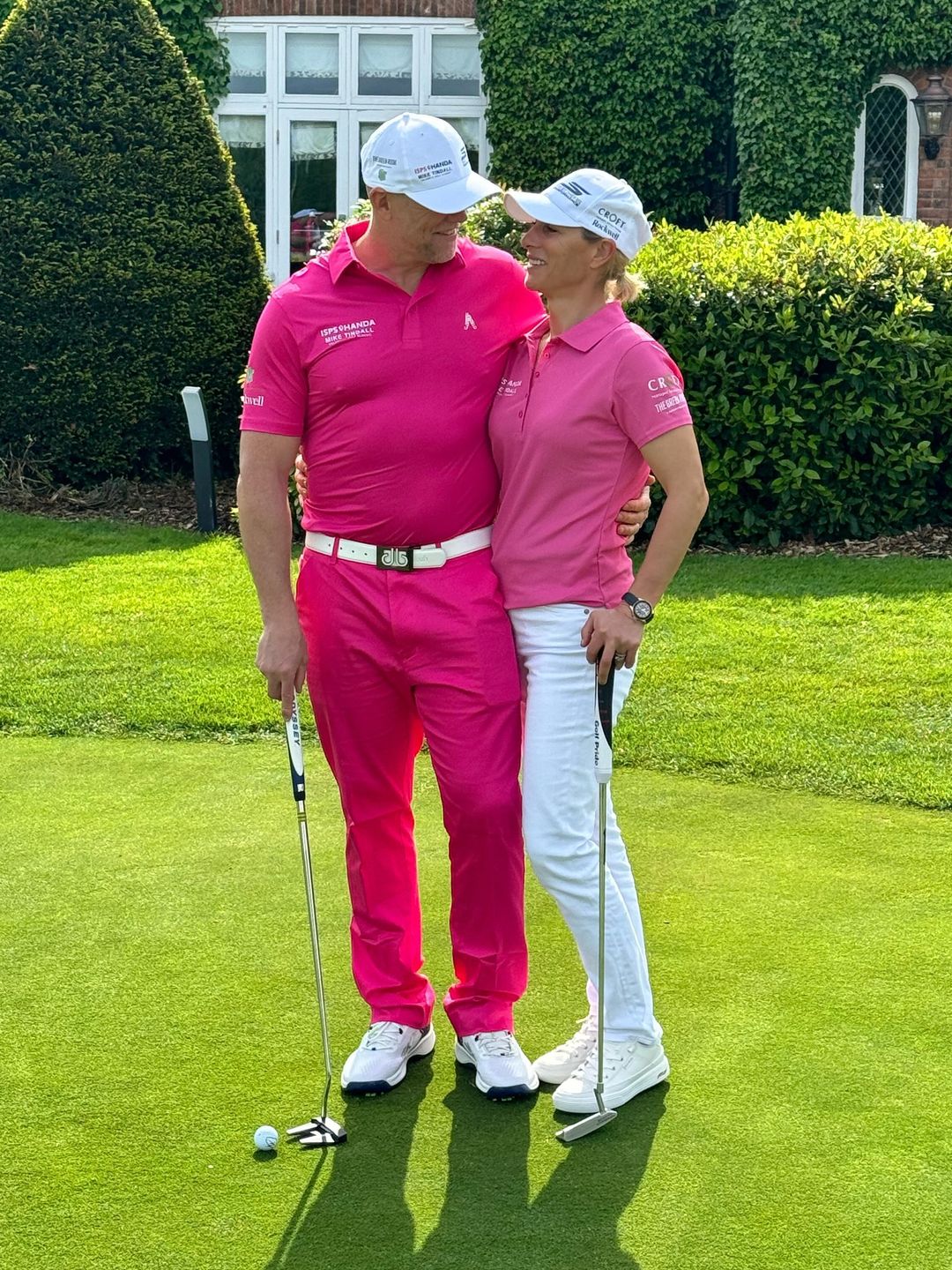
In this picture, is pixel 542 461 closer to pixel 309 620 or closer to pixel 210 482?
pixel 309 620

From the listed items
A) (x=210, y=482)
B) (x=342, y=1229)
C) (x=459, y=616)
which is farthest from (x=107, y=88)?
(x=342, y=1229)

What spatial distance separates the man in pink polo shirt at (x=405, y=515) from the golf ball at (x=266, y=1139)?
0.31 m

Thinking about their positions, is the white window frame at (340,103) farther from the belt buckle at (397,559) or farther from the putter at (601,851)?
the putter at (601,851)

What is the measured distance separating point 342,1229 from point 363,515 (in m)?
1.45

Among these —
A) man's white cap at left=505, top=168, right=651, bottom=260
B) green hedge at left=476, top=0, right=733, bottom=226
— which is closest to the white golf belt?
man's white cap at left=505, top=168, right=651, bottom=260

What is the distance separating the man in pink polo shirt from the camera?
3395 mm

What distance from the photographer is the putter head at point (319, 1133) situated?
3.26 metres

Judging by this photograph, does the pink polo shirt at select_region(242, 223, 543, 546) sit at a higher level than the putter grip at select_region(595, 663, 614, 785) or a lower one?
higher

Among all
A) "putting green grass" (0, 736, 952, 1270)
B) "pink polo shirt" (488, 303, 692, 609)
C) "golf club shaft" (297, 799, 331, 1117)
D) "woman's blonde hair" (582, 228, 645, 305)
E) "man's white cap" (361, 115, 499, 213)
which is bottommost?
"putting green grass" (0, 736, 952, 1270)

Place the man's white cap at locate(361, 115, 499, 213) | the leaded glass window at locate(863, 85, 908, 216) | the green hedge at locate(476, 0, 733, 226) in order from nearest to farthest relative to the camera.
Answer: the man's white cap at locate(361, 115, 499, 213) → the green hedge at locate(476, 0, 733, 226) → the leaded glass window at locate(863, 85, 908, 216)

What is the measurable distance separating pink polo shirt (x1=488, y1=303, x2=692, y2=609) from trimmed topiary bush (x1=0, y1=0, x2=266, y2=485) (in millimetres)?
8406

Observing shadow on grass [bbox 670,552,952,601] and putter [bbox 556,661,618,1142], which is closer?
putter [bbox 556,661,618,1142]

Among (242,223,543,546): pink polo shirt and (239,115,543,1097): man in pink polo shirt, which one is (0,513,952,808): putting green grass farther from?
(242,223,543,546): pink polo shirt

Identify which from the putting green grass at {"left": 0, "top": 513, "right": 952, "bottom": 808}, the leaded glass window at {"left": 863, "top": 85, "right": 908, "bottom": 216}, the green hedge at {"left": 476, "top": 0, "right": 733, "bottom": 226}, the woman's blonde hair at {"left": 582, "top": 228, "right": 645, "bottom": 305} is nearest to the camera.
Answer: the woman's blonde hair at {"left": 582, "top": 228, "right": 645, "bottom": 305}
